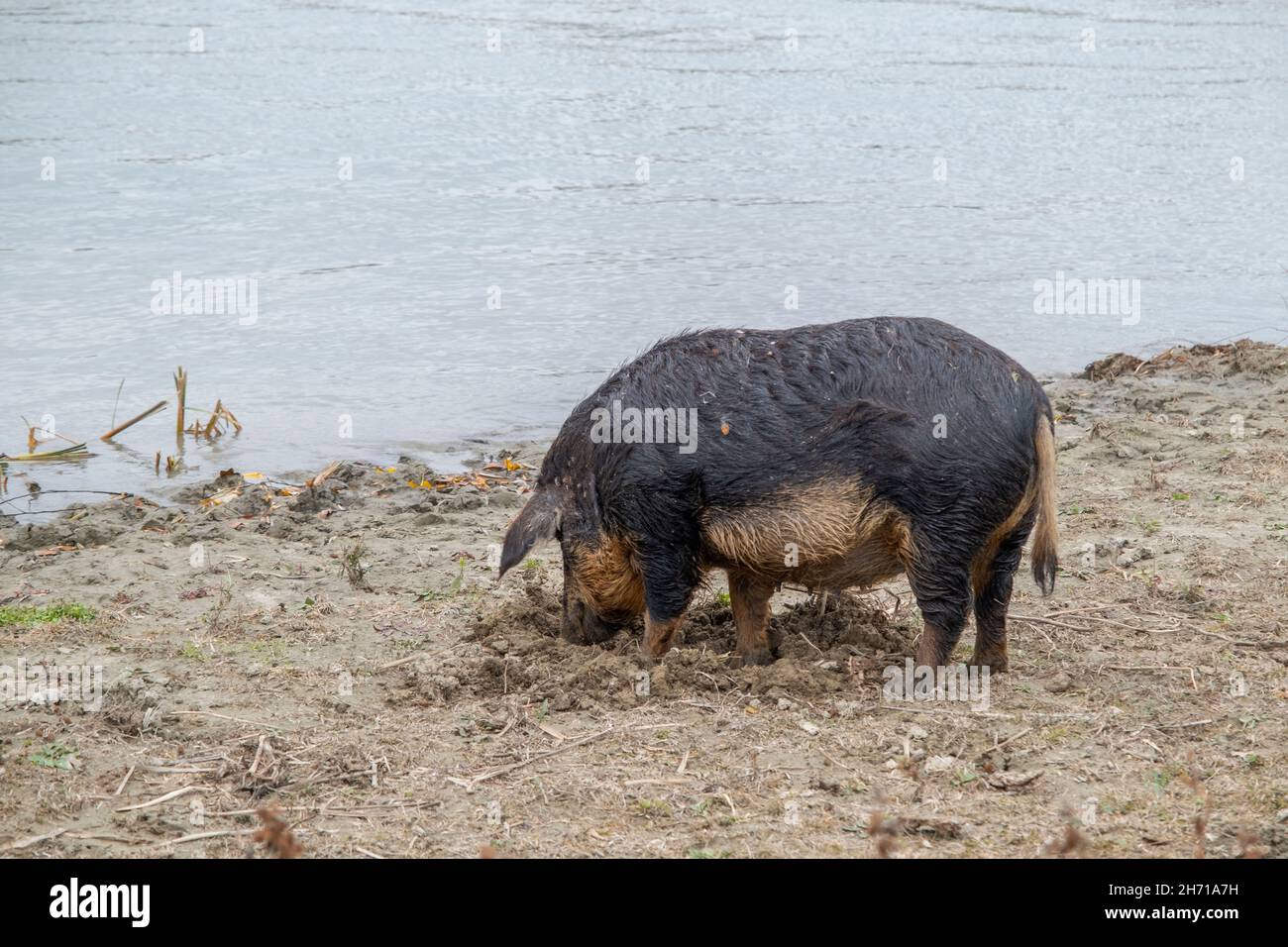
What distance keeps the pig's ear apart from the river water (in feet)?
12.5

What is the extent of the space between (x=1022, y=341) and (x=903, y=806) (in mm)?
8358

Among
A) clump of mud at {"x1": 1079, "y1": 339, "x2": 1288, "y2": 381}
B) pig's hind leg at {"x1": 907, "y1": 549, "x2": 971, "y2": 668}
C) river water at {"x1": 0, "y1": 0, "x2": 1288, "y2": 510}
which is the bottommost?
pig's hind leg at {"x1": 907, "y1": 549, "x2": 971, "y2": 668}

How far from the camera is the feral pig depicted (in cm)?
580

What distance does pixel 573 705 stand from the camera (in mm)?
6008

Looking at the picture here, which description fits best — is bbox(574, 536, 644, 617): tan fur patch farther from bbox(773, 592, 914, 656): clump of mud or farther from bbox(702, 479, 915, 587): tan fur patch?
bbox(773, 592, 914, 656): clump of mud

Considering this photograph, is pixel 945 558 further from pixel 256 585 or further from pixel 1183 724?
pixel 256 585

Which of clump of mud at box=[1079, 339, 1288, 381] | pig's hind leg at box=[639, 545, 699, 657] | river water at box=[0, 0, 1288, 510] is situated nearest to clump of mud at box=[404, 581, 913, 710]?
pig's hind leg at box=[639, 545, 699, 657]

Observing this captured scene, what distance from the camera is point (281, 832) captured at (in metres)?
3.73

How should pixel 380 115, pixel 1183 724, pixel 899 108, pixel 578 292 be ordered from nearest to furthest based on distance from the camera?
1. pixel 1183 724
2. pixel 578 292
3. pixel 380 115
4. pixel 899 108

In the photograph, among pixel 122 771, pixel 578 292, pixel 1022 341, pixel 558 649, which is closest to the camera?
pixel 122 771

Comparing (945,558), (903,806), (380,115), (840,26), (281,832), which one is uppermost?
(840,26)

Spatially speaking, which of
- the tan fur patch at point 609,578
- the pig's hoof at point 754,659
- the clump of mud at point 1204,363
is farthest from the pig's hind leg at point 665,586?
the clump of mud at point 1204,363

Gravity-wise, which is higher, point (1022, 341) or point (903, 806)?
point (1022, 341)

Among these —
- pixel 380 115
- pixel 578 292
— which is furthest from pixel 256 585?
Answer: pixel 380 115
